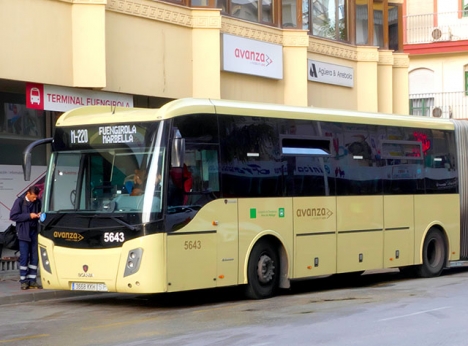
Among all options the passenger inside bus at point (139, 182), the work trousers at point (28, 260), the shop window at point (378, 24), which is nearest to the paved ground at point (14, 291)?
the work trousers at point (28, 260)

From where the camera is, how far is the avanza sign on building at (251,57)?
23953 millimetres

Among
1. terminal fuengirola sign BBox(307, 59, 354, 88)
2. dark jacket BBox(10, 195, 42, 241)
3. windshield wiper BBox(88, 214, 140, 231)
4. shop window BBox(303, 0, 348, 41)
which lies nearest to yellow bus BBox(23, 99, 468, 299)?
windshield wiper BBox(88, 214, 140, 231)

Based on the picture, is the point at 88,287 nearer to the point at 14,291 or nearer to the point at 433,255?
the point at 14,291

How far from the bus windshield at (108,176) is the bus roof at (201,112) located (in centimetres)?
28

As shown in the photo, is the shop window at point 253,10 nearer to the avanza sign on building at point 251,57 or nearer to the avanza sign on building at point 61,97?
the avanza sign on building at point 251,57

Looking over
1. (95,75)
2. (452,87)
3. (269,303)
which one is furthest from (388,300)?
(452,87)

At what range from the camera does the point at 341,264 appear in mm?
17328

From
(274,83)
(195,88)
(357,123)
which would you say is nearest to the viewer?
(357,123)

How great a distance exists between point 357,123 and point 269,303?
446cm

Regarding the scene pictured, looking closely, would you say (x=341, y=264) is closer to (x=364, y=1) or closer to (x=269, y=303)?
(x=269, y=303)

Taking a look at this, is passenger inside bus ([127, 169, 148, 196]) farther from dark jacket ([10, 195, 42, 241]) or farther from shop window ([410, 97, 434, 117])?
shop window ([410, 97, 434, 117])

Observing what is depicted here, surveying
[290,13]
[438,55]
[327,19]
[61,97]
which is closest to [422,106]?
[438,55]

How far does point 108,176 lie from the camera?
14.6 meters

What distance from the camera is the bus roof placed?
14.5 meters
